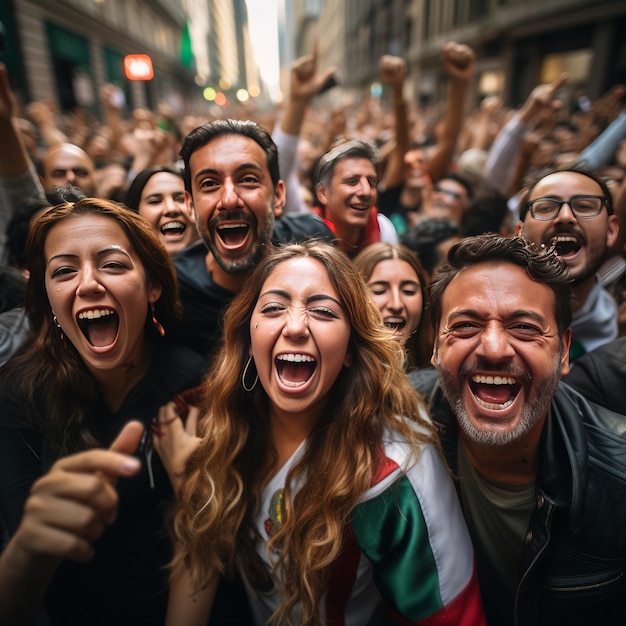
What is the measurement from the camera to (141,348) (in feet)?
6.08

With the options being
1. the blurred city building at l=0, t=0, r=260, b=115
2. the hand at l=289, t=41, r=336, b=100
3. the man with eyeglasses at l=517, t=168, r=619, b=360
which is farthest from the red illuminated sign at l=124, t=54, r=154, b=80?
the man with eyeglasses at l=517, t=168, r=619, b=360

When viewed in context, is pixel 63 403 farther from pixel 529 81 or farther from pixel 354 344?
pixel 529 81

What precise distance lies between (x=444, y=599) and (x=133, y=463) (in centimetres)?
120

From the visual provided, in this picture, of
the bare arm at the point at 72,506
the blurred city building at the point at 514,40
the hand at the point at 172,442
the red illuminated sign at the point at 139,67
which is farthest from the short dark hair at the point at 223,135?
the blurred city building at the point at 514,40

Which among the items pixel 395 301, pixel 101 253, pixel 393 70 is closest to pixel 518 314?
pixel 395 301

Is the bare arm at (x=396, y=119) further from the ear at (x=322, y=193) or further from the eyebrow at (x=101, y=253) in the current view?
the eyebrow at (x=101, y=253)

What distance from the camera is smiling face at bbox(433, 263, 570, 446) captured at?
4.92 ft

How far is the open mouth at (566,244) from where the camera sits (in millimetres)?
2164

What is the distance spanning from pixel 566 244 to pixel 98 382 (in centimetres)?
240

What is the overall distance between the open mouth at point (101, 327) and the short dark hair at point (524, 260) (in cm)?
140

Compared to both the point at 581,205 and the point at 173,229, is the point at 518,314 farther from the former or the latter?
the point at 173,229

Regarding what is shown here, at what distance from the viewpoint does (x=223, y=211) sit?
2.01 metres

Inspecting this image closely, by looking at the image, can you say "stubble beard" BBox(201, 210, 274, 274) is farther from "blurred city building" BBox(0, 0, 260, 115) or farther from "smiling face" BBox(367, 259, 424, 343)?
"blurred city building" BBox(0, 0, 260, 115)

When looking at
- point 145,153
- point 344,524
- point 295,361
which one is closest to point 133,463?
point 295,361
